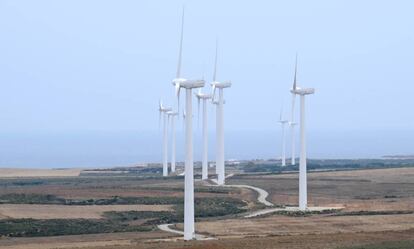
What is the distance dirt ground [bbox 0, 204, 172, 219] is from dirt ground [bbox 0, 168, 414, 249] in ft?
36.6

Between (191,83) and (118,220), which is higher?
(191,83)

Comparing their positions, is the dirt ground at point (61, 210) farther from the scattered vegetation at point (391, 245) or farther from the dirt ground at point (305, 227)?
the scattered vegetation at point (391, 245)

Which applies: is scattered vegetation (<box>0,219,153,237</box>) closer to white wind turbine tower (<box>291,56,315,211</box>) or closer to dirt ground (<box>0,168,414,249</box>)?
dirt ground (<box>0,168,414,249</box>)

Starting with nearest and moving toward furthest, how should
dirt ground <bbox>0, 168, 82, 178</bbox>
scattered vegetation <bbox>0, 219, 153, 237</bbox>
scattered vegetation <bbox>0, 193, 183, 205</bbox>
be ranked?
scattered vegetation <bbox>0, 219, 153, 237</bbox>
scattered vegetation <bbox>0, 193, 183, 205</bbox>
dirt ground <bbox>0, 168, 82, 178</bbox>

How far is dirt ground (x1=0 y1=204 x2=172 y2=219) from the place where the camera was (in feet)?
240

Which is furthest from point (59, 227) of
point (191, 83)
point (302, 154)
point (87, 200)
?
point (87, 200)

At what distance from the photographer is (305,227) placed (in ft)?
198

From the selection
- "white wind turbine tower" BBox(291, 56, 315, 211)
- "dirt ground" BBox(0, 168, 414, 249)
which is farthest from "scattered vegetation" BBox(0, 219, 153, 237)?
"white wind turbine tower" BBox(291, 56, 315, 211)

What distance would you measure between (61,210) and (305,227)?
25.6 m

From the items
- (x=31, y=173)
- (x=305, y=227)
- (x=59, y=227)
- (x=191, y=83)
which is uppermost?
(x=191, y=83)

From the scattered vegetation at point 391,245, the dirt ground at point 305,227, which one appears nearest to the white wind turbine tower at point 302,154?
the dirt ground at point 305,227

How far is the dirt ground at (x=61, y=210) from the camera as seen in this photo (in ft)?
240

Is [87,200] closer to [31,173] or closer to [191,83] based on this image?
[191,83]

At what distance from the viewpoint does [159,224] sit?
67.1 meters
